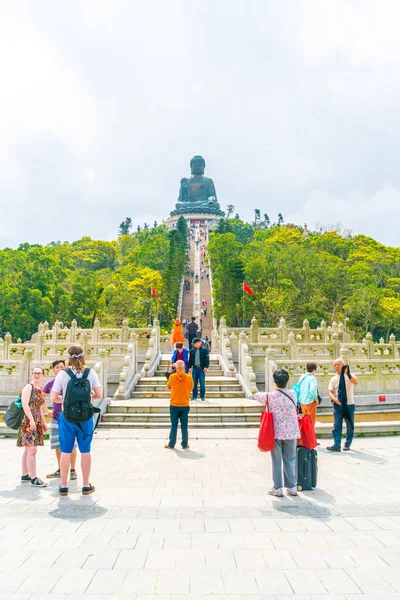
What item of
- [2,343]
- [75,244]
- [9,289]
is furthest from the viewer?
[75,244]

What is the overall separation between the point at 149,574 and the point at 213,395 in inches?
359

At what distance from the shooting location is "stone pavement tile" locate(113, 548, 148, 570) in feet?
12.8

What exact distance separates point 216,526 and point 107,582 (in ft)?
4.88

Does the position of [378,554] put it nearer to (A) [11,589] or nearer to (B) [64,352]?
(A) [11,589]

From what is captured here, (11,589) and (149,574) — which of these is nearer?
(11,589)

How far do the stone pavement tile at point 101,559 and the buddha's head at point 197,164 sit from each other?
9547cm

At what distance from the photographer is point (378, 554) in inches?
163

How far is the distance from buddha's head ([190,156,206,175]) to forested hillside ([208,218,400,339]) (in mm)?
45032

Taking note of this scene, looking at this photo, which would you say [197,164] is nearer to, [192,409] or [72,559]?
[192,409]

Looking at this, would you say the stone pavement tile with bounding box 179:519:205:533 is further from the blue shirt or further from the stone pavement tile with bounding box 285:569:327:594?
the blue shirt

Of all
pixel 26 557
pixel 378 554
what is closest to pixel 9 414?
pixel 26 557

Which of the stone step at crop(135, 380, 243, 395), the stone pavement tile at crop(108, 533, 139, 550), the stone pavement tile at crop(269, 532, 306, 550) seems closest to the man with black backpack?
the stone pavement tile at crop(108, 533, 139, 550)

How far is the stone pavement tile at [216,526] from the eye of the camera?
4691mm

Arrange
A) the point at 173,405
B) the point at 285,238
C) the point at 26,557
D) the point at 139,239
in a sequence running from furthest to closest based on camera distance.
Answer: the point at 139,239 → the point at 285,238 → the point at 173,405 → the point at 26,557
